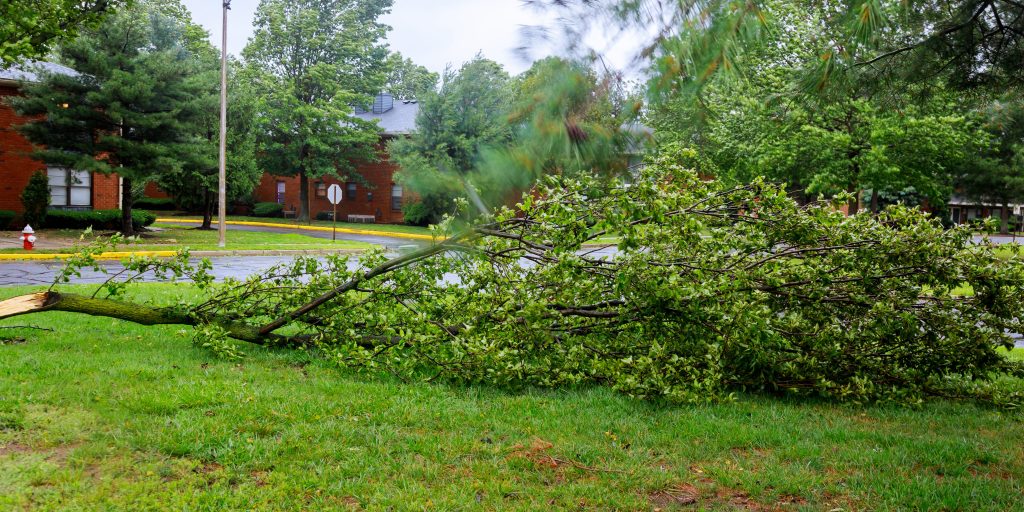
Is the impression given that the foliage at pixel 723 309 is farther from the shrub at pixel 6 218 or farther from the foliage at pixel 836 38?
the shrub at pixel 6 218

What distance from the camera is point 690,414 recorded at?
17.4ft

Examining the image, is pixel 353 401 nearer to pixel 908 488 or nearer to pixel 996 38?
pixel 908 488

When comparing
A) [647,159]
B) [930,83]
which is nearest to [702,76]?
[647,159]

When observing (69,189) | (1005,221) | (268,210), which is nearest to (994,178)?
(1005,221)

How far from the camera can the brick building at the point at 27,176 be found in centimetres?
2450

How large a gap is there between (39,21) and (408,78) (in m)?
11.3

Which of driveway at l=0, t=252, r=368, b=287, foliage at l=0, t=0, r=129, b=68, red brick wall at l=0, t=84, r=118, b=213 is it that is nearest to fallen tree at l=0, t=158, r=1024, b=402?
driveway at l=0, t=252, r=368, b=287

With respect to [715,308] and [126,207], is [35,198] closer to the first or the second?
[126,207]

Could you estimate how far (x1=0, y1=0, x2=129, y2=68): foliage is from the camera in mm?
10578

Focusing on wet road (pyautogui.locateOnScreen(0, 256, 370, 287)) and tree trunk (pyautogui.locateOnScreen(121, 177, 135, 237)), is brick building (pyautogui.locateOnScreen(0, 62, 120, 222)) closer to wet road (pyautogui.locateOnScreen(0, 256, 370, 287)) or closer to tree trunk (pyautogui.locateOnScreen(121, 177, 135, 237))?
tree trunk (pyautogui.locateOnScreen(121, 177, 135, 237))

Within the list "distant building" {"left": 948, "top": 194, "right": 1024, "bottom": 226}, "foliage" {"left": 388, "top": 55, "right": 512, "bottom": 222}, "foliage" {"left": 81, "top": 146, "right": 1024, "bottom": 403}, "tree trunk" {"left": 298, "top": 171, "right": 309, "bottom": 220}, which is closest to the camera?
"foliage" {"left": 388, "top": 55, "right": 512, "bottom": 222}

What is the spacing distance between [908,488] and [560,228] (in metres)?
2.68

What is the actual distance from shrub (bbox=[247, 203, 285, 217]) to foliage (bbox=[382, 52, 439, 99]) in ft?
138

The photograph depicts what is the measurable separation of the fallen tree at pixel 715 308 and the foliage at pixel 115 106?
57.7ft
